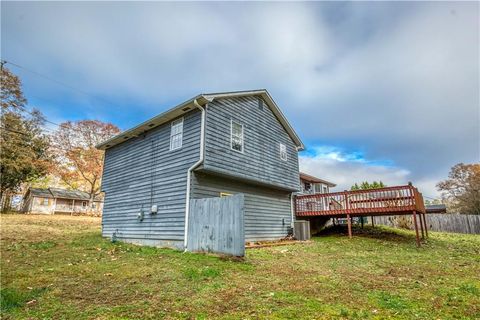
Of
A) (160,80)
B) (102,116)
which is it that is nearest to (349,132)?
(160,80)

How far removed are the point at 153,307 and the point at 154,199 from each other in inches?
315

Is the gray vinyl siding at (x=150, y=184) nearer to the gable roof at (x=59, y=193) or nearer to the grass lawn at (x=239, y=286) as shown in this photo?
the grass lawn at (x=239, y=286)

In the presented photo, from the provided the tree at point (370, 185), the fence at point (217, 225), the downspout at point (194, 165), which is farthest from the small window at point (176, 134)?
the tree at point (370, 185)

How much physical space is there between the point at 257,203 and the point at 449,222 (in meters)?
19.6

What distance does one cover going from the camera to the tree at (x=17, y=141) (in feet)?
87.4

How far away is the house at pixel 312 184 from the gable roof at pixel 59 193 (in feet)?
109

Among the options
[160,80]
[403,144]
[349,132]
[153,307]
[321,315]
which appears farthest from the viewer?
[403,144]

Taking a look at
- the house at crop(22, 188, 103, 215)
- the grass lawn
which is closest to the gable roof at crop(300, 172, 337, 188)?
the grass lawn

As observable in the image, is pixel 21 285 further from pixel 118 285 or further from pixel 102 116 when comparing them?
pixel 102 116

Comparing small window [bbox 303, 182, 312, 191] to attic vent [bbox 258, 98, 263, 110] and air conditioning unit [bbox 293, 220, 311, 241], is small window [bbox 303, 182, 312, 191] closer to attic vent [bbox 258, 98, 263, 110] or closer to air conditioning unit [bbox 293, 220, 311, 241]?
air conditioning unit [bbox 293, 220, 311, 241]

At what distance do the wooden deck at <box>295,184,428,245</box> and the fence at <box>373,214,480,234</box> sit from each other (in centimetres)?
950

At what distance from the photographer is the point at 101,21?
39.1ft

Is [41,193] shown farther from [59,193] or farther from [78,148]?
[78,148]

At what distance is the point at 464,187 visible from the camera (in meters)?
33.9
